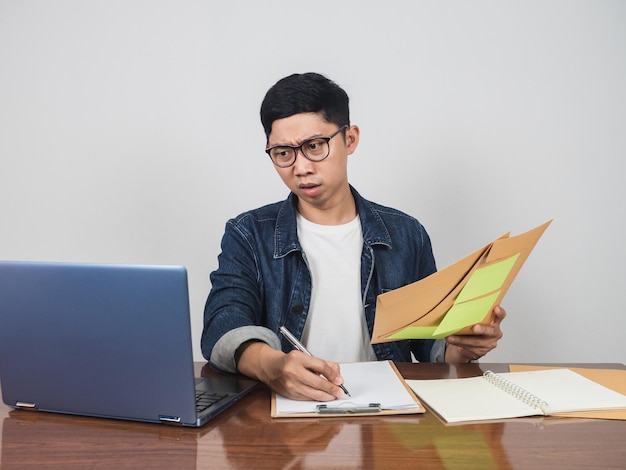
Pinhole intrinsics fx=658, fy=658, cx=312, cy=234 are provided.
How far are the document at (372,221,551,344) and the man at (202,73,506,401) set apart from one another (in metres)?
0.22

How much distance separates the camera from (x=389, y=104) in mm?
2395

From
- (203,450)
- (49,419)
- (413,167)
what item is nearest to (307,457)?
(203,450)

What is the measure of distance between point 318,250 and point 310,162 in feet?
0.90

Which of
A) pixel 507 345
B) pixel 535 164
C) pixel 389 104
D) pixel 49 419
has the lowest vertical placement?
pixel 507 345

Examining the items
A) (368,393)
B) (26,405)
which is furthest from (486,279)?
(26,405)

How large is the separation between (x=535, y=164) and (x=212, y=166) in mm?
1178

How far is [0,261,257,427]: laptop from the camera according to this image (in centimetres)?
99

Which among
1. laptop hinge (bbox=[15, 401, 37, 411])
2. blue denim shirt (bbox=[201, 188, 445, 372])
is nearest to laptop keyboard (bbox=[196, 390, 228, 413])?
laptop hinge (bbox=[15, 401, 37, 411])

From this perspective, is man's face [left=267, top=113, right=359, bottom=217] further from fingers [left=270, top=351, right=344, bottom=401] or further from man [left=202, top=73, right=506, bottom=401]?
fingers [left=270, top=351, right=344, bottom=401]

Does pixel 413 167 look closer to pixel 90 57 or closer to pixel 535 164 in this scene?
pixel 535 164

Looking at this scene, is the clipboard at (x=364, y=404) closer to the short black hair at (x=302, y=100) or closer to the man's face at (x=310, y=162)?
Result: the man's face at (x=310, y=162)

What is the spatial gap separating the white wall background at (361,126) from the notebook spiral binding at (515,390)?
120 cm

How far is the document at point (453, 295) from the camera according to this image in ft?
3.76

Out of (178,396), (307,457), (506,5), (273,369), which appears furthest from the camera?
(506,5)
